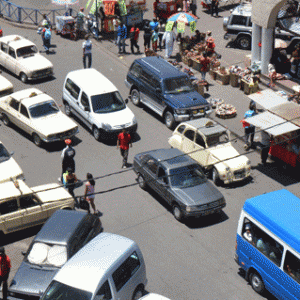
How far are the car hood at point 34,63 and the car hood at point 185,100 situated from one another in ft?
22.9

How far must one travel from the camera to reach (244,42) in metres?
30.2

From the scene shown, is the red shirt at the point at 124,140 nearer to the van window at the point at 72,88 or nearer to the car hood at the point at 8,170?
the car hood at the point at 8,170

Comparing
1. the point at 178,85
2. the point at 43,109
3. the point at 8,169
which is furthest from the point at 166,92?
the point at 8,169

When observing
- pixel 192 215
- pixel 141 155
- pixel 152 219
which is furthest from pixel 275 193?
pixel 141 155

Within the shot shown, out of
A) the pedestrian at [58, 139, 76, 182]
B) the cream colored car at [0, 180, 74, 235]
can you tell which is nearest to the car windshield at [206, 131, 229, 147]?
the pedestrian at [58, 139, 76, 182]

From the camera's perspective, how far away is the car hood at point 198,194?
1673 cm

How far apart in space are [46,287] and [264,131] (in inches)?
405

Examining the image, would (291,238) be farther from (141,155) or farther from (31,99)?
(31,99)

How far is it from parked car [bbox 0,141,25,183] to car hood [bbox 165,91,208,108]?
22.6 feet

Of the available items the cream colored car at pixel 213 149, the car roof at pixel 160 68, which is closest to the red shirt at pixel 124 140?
the cream colored car at pixel 213 149

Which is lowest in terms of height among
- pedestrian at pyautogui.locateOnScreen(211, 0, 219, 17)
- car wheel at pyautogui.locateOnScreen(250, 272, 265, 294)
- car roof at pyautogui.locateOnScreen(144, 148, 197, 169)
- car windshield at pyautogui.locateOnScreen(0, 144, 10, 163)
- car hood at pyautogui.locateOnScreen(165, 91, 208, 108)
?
car wheel at pyautogui.locateOnScreen(250, 272, 265, 294)

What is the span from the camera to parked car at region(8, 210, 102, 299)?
13.2m

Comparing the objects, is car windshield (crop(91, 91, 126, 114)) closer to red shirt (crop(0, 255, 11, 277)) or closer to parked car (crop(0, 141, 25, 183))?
parked car (crop(0, 141, 25, 183))

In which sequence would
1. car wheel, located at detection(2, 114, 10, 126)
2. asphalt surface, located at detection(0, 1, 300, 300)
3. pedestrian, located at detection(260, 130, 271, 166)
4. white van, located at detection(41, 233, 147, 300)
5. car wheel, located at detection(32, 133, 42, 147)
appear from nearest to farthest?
white van, located at detection(41, 233, 147, 300), asphalt surface, located at detection(0, 1, 300, 300), pedestrian, located at detection(260, 130, 271, 166), car wheel, located at detection(32, 133, 42, 147), car wheel, located at detection(2, 114, 10, 126)
